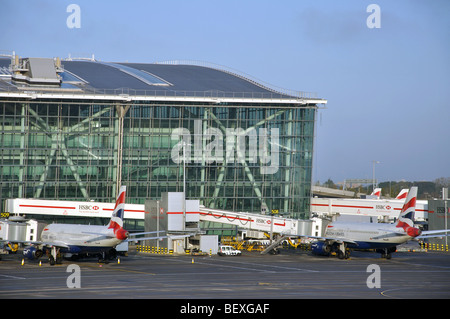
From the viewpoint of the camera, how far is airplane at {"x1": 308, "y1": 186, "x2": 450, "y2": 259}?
281ft

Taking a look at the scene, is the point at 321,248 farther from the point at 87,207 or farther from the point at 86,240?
the point at 87,207

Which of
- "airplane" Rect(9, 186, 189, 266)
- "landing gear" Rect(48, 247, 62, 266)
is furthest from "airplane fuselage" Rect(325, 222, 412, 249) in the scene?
"landing gear" Rect(48, 247, 62, 266)

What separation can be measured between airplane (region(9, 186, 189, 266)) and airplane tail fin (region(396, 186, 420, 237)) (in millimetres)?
33250

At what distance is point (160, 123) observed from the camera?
405 feet

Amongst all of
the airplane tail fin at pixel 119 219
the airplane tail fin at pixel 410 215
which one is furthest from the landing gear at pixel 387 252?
the airplane tail fin at pixel 119 219

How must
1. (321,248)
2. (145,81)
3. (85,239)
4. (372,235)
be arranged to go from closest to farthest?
(85,239) → (372,235) → (321,248) → (145,81)

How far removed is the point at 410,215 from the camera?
8550 centimetres

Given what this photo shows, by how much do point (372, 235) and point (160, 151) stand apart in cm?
4610

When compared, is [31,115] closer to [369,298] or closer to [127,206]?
[127,206]

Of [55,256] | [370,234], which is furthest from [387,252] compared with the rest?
[55,256]

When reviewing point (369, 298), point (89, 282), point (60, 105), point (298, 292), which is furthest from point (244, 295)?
point (60, 105)

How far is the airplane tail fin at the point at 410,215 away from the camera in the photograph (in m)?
84.8

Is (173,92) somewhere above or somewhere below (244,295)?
above
